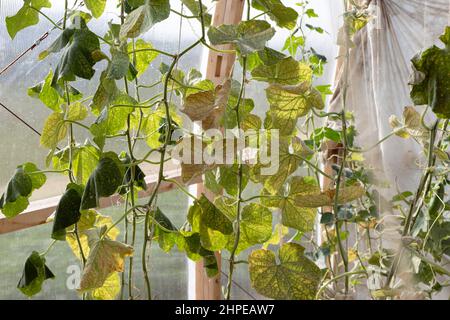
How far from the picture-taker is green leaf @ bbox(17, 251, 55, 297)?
3.48 ft

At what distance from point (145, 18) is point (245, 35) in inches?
5.9

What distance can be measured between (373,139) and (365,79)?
18 centimetres

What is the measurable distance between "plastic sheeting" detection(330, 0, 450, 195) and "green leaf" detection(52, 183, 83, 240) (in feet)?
2.18

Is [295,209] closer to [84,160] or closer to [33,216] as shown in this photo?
[84,160]

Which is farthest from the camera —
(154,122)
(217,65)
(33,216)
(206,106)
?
(217,65)

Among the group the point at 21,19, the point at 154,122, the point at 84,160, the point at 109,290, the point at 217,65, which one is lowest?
A: the point at 109,290

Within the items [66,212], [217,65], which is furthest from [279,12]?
[217,65]

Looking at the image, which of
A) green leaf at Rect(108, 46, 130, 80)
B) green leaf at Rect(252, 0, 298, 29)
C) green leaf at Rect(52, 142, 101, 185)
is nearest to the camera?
green leaf at Rect(108, 46, 130, 80)

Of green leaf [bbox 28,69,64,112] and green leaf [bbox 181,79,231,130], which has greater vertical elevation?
green leaf [bbox 28,69,64,112]

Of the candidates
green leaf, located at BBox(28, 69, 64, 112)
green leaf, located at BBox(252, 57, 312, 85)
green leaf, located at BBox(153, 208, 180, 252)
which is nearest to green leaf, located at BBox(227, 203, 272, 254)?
green leaf, located at BBox(153, 208, 180, 252)

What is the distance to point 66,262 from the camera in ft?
6.93

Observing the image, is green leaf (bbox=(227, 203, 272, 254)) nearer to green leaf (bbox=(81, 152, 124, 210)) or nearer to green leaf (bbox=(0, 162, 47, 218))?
green leaf (bbox=(81, 152, 124, 210))
